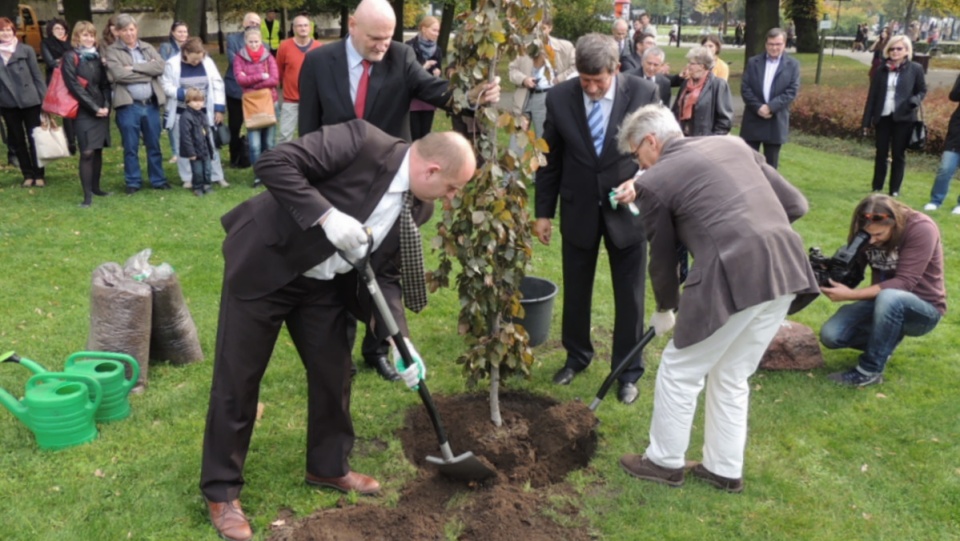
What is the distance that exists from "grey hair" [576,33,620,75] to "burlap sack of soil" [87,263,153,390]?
2916 millimetres

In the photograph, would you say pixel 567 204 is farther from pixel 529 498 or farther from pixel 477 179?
pixel 529 498

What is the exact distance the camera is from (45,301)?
6270mm

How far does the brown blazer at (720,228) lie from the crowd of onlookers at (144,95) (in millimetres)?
7246

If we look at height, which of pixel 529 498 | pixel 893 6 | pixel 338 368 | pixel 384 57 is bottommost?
pixel 529 498

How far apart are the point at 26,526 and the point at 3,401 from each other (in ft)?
2.57

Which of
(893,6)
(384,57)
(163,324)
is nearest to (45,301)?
(163,324)

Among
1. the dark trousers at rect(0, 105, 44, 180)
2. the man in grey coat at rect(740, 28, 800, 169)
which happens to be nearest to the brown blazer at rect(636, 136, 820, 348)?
the man in grey coat at rect(740, 28, 800, 169)

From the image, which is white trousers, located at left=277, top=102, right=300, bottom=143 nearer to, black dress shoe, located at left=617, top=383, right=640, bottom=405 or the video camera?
black dress shoe, located at left=617, top=383, right=640, bottom=405

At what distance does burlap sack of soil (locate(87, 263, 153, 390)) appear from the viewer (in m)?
4.82

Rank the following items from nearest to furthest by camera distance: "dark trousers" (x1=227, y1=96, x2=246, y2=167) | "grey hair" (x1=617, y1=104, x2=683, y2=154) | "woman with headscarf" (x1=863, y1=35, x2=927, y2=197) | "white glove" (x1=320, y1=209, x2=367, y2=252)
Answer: "white glove" (x1=320, y1=209, x2=367, y2=252)
"grey hair" (x1=617, y1=104, x2=683, y2=154)
"woman with headscarf" (x1=863, y1=35, x2=927, y2=197)
"dark trousers" (x1=227, y1=96, x2=246, y2=167)

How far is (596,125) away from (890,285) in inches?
84.9

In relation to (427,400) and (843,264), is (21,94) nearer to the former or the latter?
(427,400)

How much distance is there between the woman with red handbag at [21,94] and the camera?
364 inches

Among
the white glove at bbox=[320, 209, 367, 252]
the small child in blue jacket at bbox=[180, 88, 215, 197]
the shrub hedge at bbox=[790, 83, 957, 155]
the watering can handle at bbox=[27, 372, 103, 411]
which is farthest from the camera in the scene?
the shrub hedge at bbox=[790, 83, 957, 155]
